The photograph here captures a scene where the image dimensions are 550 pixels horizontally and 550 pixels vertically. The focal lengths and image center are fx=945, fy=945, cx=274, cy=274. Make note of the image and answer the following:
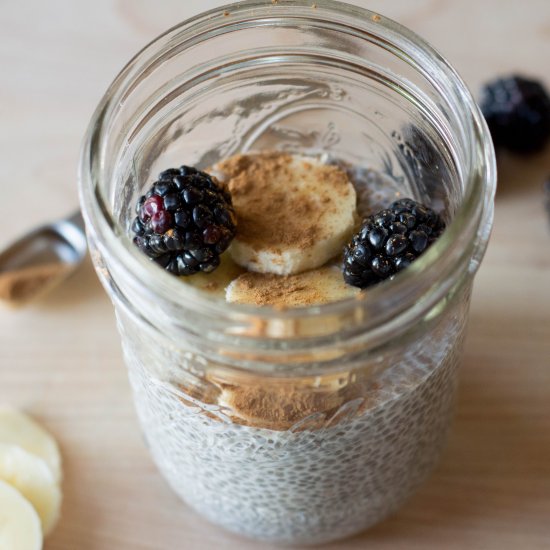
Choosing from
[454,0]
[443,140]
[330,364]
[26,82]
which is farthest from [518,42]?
[330,364]

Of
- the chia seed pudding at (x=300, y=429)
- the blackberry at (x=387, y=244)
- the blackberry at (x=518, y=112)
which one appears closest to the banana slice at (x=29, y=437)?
the chia seed pudding at (x=300, y=429)

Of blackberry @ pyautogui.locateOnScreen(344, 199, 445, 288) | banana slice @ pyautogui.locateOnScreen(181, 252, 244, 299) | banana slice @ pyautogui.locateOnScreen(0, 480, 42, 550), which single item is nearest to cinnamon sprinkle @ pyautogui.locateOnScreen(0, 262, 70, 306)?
banana slice @ pyautogui.locateOnScreen(0, 480, 42, 550)

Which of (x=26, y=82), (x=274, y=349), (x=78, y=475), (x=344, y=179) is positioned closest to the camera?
(x=274, y=349)

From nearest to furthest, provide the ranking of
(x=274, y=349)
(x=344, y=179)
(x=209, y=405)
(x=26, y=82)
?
1. (x=274, y=349)
2. (x=209, y=405)
3. (x=344, y=179)
4. (x=26, y=82)

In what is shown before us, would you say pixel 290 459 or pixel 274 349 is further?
pixel 290 459

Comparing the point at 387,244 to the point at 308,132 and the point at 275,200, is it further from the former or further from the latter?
the point at 308,132

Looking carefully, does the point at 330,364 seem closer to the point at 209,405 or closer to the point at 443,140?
the point at 209,405

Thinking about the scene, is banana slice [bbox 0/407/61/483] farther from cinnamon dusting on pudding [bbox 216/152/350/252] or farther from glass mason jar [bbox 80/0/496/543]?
cinnamon dusting on pudding [bbox 216/152/350/252]
